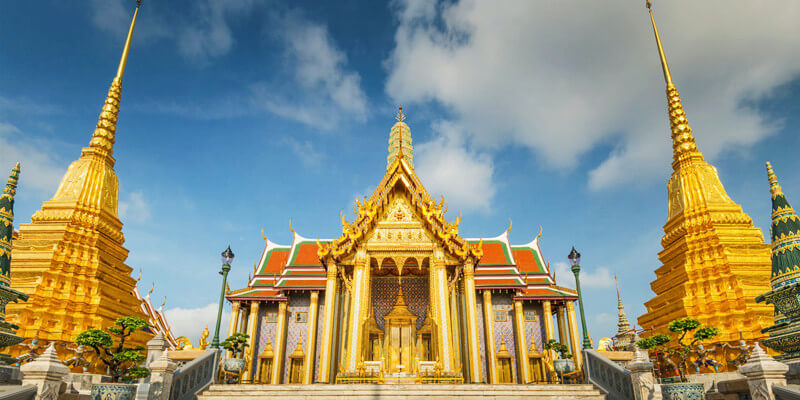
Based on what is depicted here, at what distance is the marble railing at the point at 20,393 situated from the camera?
19.6 ft

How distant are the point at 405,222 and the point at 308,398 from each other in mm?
8804

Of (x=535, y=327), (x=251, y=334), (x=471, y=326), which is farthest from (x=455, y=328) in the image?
(x=251, y=334)

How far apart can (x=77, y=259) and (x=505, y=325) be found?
1923 cm

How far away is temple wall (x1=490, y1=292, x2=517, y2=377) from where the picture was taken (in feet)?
66.2

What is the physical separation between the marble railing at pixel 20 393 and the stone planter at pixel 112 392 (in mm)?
2022

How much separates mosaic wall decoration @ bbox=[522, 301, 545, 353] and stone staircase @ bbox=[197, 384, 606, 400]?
32.7 ft

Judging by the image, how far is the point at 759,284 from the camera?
56.5ft

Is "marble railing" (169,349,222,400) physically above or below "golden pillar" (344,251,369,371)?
below

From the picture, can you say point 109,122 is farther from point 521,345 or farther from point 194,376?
point 521,345

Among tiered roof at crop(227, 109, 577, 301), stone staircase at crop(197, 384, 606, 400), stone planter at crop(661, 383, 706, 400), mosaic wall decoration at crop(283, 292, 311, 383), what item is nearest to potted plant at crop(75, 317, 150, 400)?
stone staircase at crop(197, 384, 606, 400)

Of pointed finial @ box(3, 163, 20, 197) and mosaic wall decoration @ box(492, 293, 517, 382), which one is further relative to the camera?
mosaic wall decoration @ box(492, 293, 517, 382)

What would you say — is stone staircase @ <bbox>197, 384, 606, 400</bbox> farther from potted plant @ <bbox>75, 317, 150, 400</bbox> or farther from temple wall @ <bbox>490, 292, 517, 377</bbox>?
temple wall @ <bbox>490, 292, 517, 377</bbox>

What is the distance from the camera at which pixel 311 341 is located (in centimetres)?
1978

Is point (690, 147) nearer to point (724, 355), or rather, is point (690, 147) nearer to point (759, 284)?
point (759, 284)
